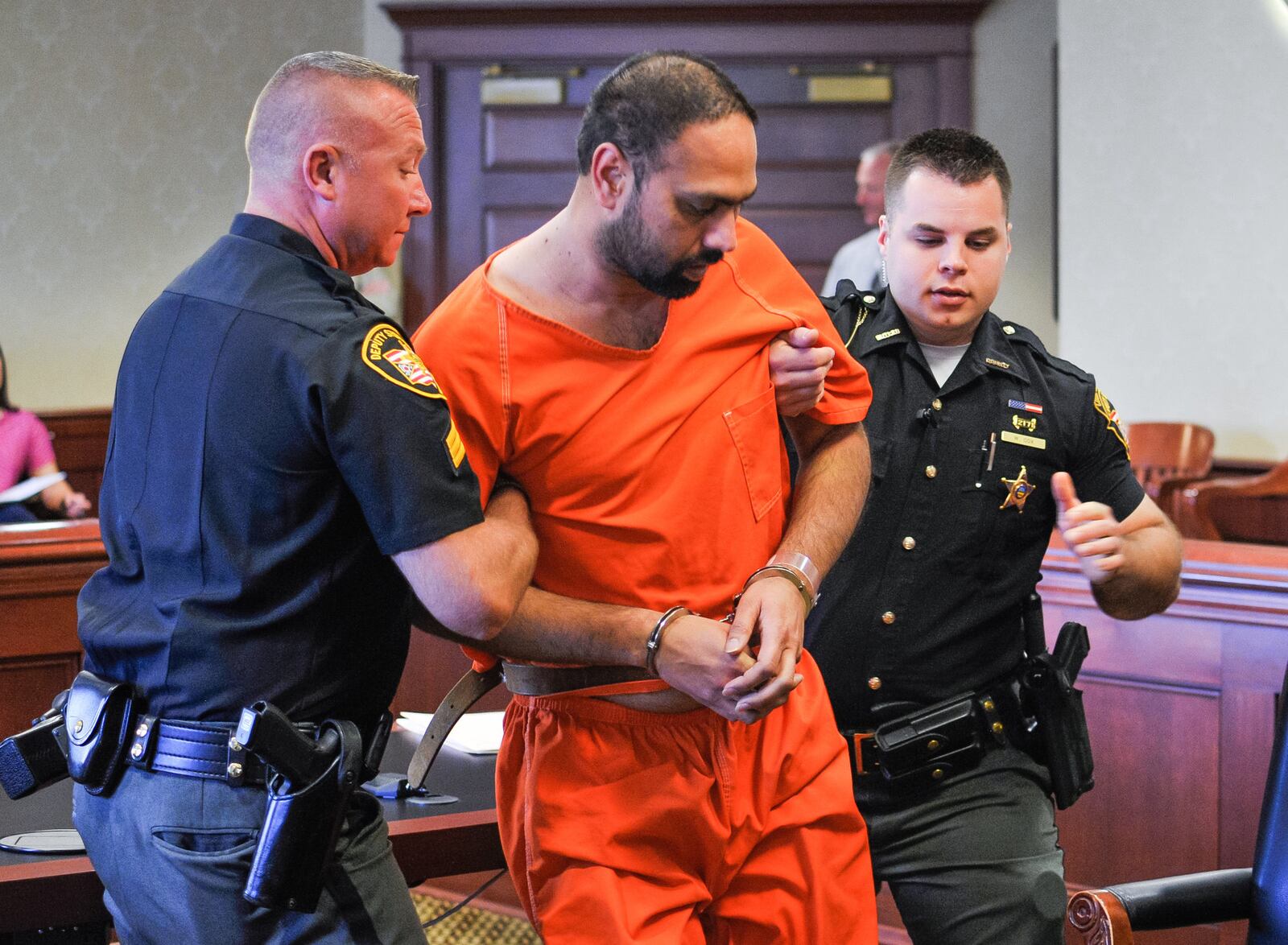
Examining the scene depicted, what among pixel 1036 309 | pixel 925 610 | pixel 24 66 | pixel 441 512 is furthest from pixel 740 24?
pixel 441 512

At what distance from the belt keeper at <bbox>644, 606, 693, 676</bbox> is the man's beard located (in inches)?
12.4

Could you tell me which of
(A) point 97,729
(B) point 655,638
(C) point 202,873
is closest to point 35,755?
(A) point 97,729

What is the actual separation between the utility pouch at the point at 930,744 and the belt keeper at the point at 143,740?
867 mm

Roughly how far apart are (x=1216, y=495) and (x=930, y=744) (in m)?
3.35

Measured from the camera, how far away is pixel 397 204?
1381 millimetres

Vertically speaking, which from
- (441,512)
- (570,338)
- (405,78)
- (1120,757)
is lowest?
(1120,757)

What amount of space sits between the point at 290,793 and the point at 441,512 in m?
0.29

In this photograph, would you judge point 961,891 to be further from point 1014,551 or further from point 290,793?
point 290,793

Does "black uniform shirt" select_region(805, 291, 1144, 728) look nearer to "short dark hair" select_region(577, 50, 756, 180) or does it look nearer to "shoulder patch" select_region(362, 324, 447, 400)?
"short dark hair" select_region(577, 50, 756, 180)

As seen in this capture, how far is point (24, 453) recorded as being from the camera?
497 cm

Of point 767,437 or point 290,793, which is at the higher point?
point 767,437

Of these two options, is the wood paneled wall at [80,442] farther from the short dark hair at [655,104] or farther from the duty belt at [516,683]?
the short dark hair at [655,104]

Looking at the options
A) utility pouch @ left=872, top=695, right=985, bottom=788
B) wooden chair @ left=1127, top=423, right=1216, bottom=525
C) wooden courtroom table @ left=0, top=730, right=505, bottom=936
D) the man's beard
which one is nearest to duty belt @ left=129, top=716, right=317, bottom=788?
wooden courtroom table @ left=0, top=730, right=505, bottom=936

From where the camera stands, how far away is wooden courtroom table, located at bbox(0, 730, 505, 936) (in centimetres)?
162
